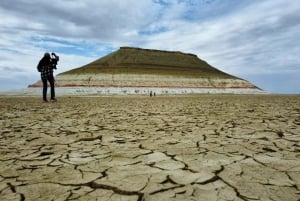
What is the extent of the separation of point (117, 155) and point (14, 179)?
2.95 ft

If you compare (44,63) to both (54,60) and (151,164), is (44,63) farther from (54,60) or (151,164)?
(151,164)

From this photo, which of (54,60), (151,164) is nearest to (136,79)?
(54,60)

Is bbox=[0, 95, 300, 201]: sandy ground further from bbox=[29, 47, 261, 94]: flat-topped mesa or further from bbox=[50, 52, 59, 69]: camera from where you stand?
bbox=[29, 47, 261, 94]: flat-topped mesa

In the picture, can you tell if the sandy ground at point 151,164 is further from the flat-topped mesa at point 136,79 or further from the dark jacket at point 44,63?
the flat-topped mesa at point 136,79

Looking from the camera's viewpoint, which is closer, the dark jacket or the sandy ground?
the sandy ground

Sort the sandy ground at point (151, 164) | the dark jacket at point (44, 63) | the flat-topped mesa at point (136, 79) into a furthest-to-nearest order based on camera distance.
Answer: the flat-topped mesa at point (136, 79)
the dark jacket at point (44, 63)
the sandy ground at point (151, 164)

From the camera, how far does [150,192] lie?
171cm

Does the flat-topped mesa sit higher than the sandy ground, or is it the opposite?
the flat-topped mesa

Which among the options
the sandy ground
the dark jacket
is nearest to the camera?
the dark jacket

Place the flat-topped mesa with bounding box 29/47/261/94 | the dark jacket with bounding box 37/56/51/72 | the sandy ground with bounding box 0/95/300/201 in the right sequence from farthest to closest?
the flat-topped mesa with bounding box 29/47/261/94 < the dark jacket with bounding box 37/56/51/72 < the sandy ground with bounding box 0/95/300/201

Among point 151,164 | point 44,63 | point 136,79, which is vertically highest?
point 136,79

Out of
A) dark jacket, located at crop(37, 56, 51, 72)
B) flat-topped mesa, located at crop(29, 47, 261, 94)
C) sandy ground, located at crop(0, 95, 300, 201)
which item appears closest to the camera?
sandy ground, located at crop(0, 95, 300, 201)

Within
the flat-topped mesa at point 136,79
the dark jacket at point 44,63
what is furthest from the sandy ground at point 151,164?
the flat-topped mesa at point 136,79

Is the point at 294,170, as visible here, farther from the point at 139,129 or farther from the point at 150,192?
the point at 139,129
